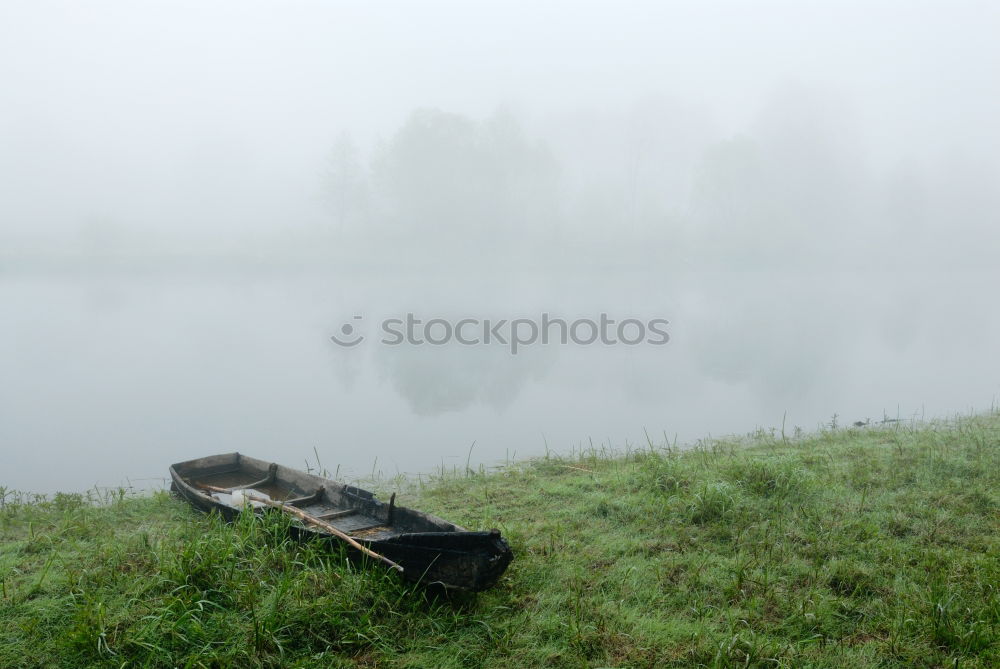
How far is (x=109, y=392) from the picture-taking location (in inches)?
471

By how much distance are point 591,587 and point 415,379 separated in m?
9.65

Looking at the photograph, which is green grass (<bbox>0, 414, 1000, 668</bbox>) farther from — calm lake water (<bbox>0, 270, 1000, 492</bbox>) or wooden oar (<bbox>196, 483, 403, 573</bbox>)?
calm lake water (<bbox>0, 270, 1000, 492</bbox>)

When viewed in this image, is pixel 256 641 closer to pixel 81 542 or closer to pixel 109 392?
pixel 81 542

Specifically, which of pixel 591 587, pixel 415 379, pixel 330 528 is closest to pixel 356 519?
pixel 330 528

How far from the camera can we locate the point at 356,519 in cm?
503

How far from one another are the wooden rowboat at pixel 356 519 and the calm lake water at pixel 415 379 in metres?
1.67

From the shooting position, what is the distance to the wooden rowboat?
3.78 metres

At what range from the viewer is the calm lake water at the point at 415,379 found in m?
9.29

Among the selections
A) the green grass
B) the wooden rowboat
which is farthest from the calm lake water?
the green grass

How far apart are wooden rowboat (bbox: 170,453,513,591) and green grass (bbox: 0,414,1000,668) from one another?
14cm

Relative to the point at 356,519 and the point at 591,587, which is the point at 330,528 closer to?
the point at 356,519

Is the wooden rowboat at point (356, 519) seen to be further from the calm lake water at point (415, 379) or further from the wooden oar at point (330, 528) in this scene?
the calm lake water at point (415, 379)

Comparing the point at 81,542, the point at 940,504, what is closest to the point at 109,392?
the point at 81,542

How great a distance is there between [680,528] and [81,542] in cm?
428
